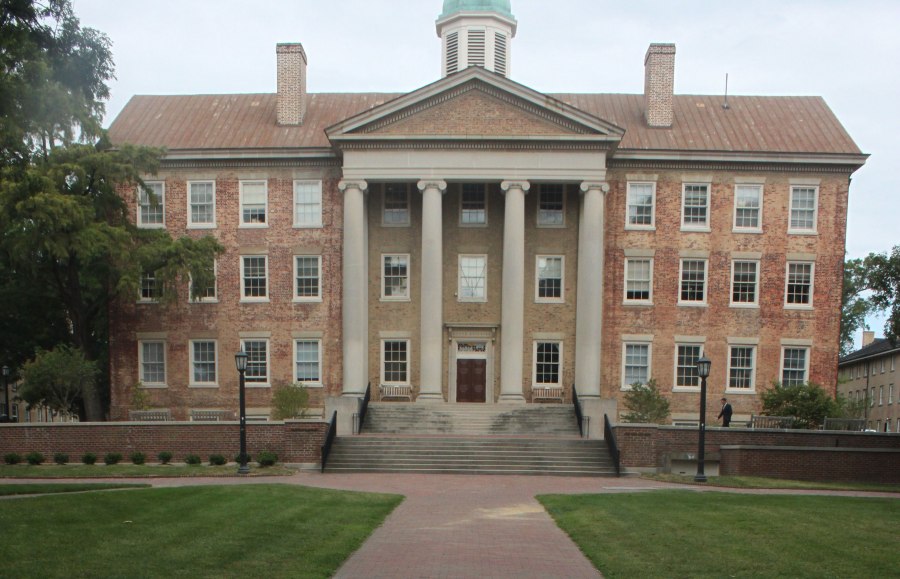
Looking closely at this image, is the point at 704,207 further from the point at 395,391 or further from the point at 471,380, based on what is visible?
the point at 395,391

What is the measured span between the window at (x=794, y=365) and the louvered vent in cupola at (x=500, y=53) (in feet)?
60.6

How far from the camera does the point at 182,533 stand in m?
12.4

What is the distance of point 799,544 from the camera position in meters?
12.6

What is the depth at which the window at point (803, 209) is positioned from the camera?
36062 mm

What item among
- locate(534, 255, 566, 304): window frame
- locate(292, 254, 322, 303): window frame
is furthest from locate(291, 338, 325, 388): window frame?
locate(534, 255, 566, 304): window frame

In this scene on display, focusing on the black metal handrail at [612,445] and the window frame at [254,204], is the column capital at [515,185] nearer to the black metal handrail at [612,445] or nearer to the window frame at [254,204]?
the window frame at [254,204]

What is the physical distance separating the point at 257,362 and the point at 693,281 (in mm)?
18961

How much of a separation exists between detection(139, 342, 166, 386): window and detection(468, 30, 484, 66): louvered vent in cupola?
19.5m

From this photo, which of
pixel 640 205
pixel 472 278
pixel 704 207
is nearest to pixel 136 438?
pixel 472 278

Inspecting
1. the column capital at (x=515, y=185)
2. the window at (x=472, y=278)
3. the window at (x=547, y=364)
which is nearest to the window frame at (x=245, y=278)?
the window at (x=472, y=278)

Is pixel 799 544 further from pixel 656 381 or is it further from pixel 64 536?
pixel 656 381

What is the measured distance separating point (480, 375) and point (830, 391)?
14795mm

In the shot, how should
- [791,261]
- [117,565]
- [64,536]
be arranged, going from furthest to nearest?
[791,261], [64,536], [117,565]

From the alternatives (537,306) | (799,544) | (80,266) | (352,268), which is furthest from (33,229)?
(799,544)
